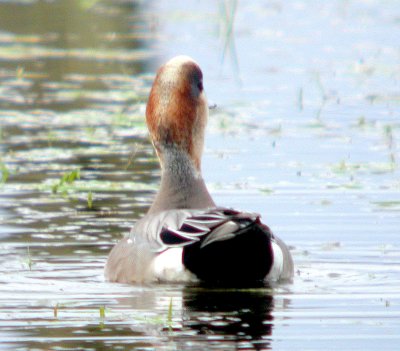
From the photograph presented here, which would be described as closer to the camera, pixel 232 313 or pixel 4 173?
pixel 232 313

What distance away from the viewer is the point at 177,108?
931 centimetres

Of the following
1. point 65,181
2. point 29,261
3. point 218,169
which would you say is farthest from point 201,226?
point 218,169

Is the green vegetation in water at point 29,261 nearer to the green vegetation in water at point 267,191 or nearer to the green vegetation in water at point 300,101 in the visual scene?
the green vegetation in water at point 267,191

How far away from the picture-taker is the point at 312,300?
26.7 ft

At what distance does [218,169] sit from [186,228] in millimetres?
4677

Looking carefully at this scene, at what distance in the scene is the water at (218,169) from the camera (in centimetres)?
754

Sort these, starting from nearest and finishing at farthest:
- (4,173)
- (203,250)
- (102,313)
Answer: (102,313)
(203,250)
(4,173)

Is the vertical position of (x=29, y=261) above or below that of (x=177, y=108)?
below

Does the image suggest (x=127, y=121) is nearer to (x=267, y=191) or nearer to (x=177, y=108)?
(x=267, y=191)

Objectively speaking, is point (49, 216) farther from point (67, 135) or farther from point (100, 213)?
point (67, 135)

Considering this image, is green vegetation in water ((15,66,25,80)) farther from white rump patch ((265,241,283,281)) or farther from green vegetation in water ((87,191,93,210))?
white rump patch ((265,241,283,281))

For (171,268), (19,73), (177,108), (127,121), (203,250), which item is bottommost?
(171,268)

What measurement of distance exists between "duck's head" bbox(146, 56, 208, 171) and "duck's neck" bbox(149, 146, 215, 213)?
0.15ft

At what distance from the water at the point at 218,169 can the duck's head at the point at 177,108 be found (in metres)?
0.96
